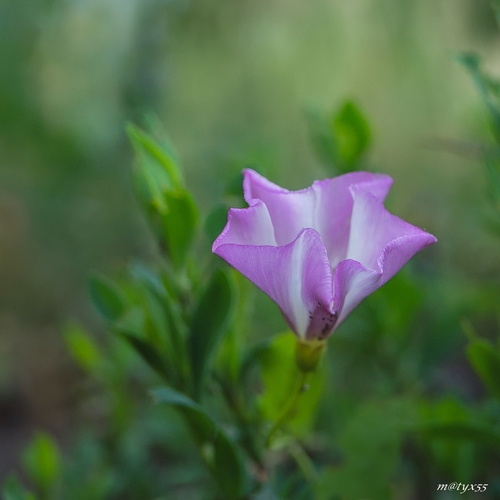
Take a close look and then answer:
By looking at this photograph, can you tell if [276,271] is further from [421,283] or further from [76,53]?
[76,53]

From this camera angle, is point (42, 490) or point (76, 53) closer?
point (42, 490)

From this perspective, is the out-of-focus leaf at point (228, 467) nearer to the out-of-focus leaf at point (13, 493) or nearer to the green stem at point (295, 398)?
the green stem at point (295, 398)

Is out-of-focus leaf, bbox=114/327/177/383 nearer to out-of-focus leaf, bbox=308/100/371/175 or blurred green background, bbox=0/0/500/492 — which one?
out-of-focus leaf, bbox=308/100/371/175

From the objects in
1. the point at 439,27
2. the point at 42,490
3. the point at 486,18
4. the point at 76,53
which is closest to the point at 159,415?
the point at 42,490

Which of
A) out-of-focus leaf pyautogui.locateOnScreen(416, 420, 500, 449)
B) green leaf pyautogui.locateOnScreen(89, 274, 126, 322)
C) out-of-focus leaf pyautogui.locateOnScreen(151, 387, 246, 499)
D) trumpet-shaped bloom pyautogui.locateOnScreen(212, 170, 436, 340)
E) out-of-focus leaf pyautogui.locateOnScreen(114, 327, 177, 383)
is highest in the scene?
trumpet-shaped bloom pyautogui.locateOnScreen(212, 170, 436, 340)

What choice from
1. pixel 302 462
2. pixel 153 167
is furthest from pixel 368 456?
pixel 153 167

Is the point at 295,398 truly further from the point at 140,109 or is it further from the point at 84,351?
the point at 140,109

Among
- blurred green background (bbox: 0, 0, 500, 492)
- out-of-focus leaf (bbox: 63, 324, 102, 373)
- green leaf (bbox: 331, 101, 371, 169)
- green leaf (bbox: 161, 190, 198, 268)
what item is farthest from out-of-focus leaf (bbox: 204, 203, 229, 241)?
blurred green background (bbox: 0, 0, 500, 492)
